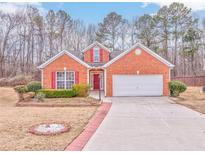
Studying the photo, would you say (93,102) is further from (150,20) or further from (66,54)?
(150,20)

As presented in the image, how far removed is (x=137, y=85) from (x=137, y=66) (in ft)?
5.67

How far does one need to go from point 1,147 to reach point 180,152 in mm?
4698

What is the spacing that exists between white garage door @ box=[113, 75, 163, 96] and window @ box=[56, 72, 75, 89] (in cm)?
411

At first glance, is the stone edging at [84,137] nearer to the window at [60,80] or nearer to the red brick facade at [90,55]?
the window at [60,80]

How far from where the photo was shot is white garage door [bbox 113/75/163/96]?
80.2ft

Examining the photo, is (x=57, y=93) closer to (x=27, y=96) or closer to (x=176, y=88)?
(x=27, y=96)

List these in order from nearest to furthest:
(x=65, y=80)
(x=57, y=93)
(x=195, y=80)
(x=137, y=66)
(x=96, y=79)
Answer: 1. (x=57, y=93)
2. (x=137, y=66)
3. (x=65, y=80)
4. (x=96, y=79)
5. (x=195, y=80)

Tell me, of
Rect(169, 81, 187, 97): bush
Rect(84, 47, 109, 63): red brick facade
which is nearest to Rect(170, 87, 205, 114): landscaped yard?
Rect(169, 81, 187, 97): bush

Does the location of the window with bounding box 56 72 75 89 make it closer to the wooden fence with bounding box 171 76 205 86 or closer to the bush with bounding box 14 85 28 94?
the bush with bounding box 14 85 28 94

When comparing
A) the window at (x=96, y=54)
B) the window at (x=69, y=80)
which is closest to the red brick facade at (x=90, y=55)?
the window at (x=96, y=54)

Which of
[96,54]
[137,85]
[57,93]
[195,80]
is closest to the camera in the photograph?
[57,93]

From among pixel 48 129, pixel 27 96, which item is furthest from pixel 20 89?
pixel 48 129

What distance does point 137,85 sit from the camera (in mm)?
24484

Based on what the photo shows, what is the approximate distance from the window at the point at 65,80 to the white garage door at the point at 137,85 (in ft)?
13.5
